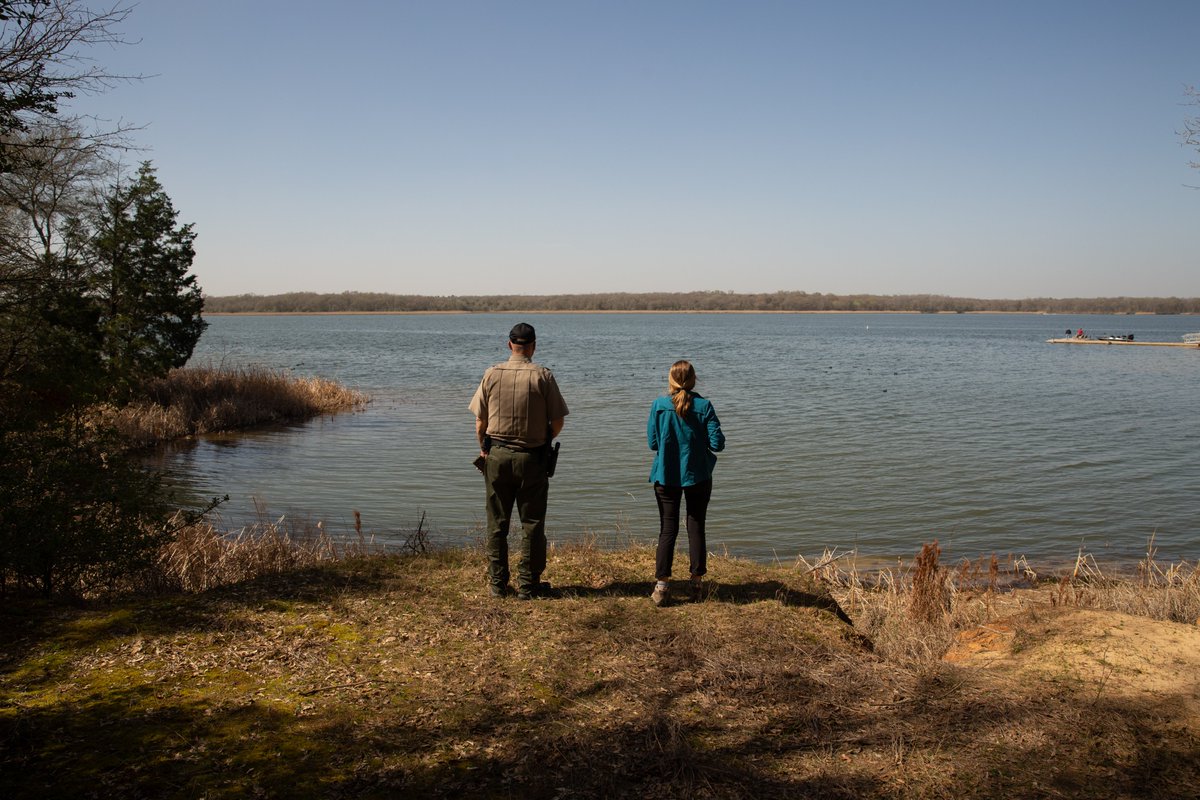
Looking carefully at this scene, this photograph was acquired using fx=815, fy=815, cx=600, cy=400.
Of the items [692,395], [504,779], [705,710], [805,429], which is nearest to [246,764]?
[504,779]

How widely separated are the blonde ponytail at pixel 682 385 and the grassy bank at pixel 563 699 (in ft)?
5.40

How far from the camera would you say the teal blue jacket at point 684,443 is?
6.67 metres

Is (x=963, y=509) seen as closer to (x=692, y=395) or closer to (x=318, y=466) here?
(x=692, y=395)

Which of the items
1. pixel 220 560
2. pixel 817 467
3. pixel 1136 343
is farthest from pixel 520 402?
pixel 1136 343

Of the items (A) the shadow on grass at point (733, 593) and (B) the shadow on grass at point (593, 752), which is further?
(A) the shadow on grass at point (733, 593)

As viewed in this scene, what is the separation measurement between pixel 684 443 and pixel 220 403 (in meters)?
22.1

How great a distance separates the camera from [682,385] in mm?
6738

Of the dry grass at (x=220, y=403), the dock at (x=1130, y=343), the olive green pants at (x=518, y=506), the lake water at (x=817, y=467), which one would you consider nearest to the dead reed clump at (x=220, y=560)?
the olive green pants at (x=518, y=506)

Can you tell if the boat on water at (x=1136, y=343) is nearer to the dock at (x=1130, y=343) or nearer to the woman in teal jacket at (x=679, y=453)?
the dock at (x=1130, y=343)

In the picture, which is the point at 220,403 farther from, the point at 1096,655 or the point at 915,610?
the point at 1096,655

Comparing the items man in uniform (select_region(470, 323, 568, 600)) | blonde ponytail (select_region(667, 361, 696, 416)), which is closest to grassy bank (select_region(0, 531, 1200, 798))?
man in uniform (select_region(470, 323, 568, 600))

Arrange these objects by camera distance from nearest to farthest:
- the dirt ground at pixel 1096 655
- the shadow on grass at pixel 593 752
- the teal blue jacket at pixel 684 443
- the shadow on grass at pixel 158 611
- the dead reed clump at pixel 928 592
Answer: the shadow on grass at pixel 593 752, the dirt ground at pixel 1096 655, the shadow on grass at pixel 158 611, the teal blue jacket at pixel 684 443, the dead reed clump at pixel 928 592

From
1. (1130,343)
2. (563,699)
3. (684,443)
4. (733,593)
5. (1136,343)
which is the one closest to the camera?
(563,699)

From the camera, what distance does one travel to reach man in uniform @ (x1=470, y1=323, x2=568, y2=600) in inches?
251
